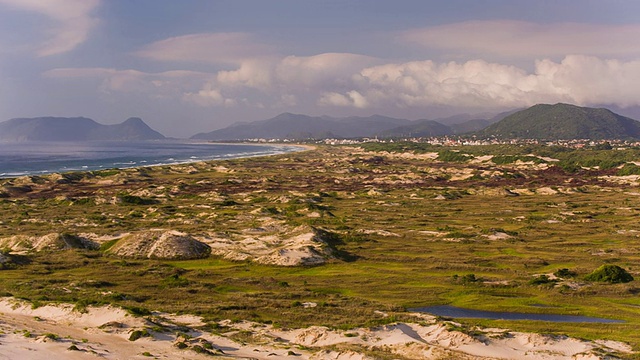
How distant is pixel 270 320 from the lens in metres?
40.4

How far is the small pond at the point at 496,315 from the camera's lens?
43.7 meters

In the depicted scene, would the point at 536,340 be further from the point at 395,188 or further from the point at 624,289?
the point at 395,188

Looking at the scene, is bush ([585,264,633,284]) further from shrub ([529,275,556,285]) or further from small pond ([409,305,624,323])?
small pond ([409,305,624,323])

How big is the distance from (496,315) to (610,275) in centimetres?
1923

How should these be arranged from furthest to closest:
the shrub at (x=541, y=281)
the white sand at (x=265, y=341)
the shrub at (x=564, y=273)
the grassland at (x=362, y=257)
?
the shrub at (x=564, y=273), the shrub at (x=541, y=281), the grassland at (x=362, y=257), the white sand at (x=265, y=341)

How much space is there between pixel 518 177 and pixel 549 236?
112m

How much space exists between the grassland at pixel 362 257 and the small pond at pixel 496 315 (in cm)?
105

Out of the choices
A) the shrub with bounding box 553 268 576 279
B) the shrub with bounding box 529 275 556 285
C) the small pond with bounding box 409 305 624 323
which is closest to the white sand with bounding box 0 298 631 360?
the small pond with bounding box 409 305 624 323

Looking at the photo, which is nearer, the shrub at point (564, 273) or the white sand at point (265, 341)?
the white sand at point (265, 341)

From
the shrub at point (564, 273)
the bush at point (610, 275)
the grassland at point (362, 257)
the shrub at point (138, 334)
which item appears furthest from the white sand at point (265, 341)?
the bush at point (610, 275)

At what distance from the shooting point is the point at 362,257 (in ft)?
224

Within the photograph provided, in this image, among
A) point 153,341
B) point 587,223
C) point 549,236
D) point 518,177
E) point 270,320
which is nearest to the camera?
point 153,341

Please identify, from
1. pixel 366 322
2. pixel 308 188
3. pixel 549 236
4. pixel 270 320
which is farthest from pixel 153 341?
pixel 308 188

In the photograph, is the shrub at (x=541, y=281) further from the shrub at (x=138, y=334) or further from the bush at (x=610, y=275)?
the shrub at (x=138, y=334)
